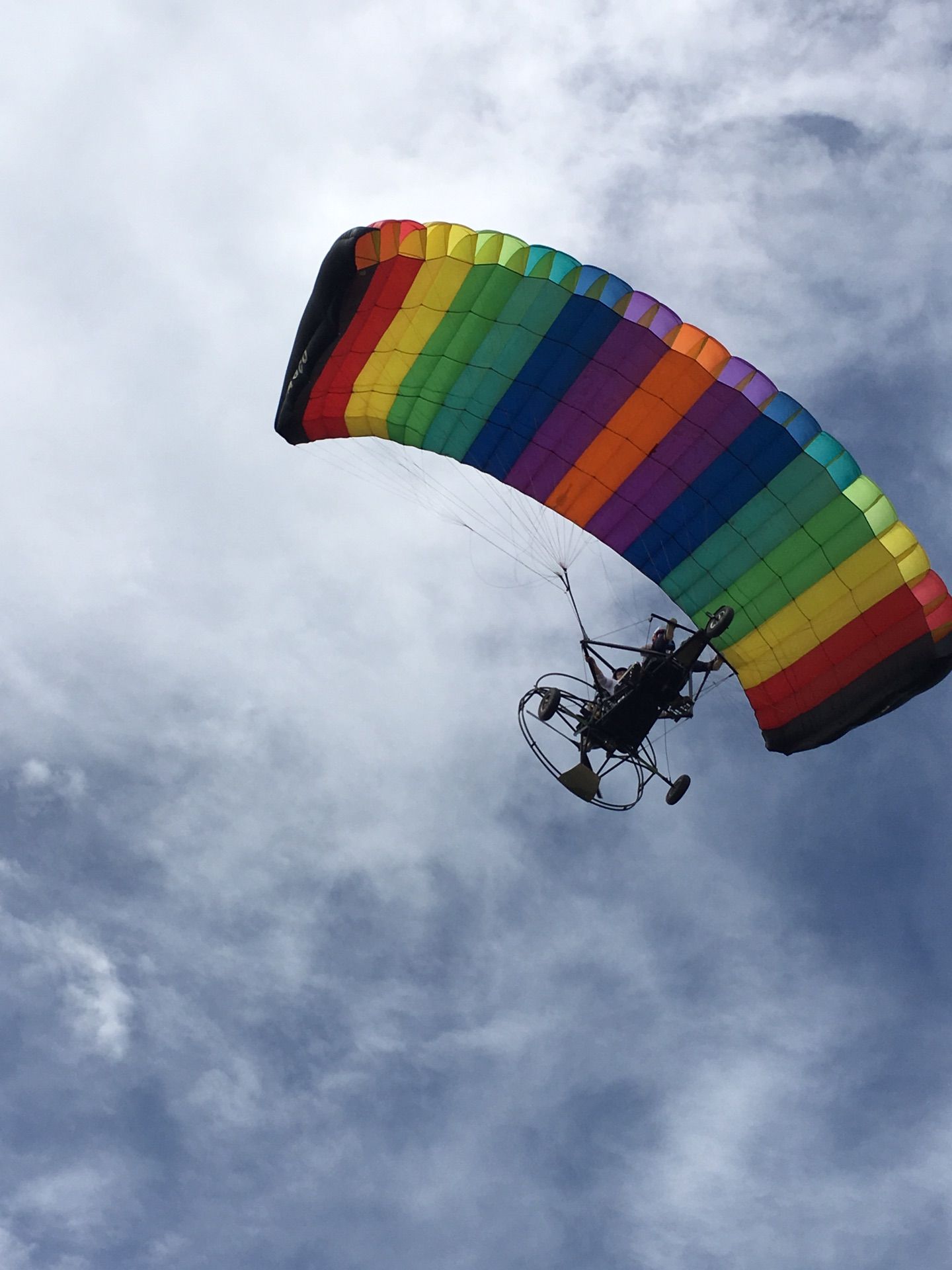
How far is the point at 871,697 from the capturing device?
62.5ft

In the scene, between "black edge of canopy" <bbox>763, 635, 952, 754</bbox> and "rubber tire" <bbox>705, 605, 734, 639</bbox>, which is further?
"black edge of canopy" <bbox>763, 635, 952, 754</bbox>

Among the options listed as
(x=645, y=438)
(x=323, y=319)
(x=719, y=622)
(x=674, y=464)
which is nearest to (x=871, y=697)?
(x=719, y=622)

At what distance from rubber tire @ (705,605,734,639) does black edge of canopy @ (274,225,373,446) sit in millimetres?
5838

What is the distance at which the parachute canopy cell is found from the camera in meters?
18.2

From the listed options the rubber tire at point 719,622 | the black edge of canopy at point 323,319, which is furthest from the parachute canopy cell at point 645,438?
the rubber tire at point 719,622

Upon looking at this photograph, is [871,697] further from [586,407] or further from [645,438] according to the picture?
[586,407]

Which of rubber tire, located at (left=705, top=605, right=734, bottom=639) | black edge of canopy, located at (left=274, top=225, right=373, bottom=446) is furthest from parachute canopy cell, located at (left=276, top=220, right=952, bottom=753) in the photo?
rubber tire, located at (left=705, top=605, right=734, bottom=639)

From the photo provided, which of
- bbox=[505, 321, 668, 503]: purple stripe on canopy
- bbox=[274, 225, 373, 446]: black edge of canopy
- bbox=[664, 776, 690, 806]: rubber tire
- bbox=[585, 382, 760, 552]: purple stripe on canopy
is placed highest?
bbox=[274, 225, 373, 446]: black edge of canopy

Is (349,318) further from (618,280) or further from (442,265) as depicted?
(618,280)

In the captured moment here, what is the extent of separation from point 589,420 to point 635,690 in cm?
371

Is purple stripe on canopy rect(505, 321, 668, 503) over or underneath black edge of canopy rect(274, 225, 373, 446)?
underneath

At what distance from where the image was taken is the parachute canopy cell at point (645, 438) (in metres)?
18.2

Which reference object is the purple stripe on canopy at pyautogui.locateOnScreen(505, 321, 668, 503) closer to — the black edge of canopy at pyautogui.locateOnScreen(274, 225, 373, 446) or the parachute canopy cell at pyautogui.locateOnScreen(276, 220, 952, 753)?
the parachute canopy cell at pyautogui.locateOnScreen(276, 220, 952, 753)

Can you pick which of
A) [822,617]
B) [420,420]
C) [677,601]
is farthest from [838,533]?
[420,420]
